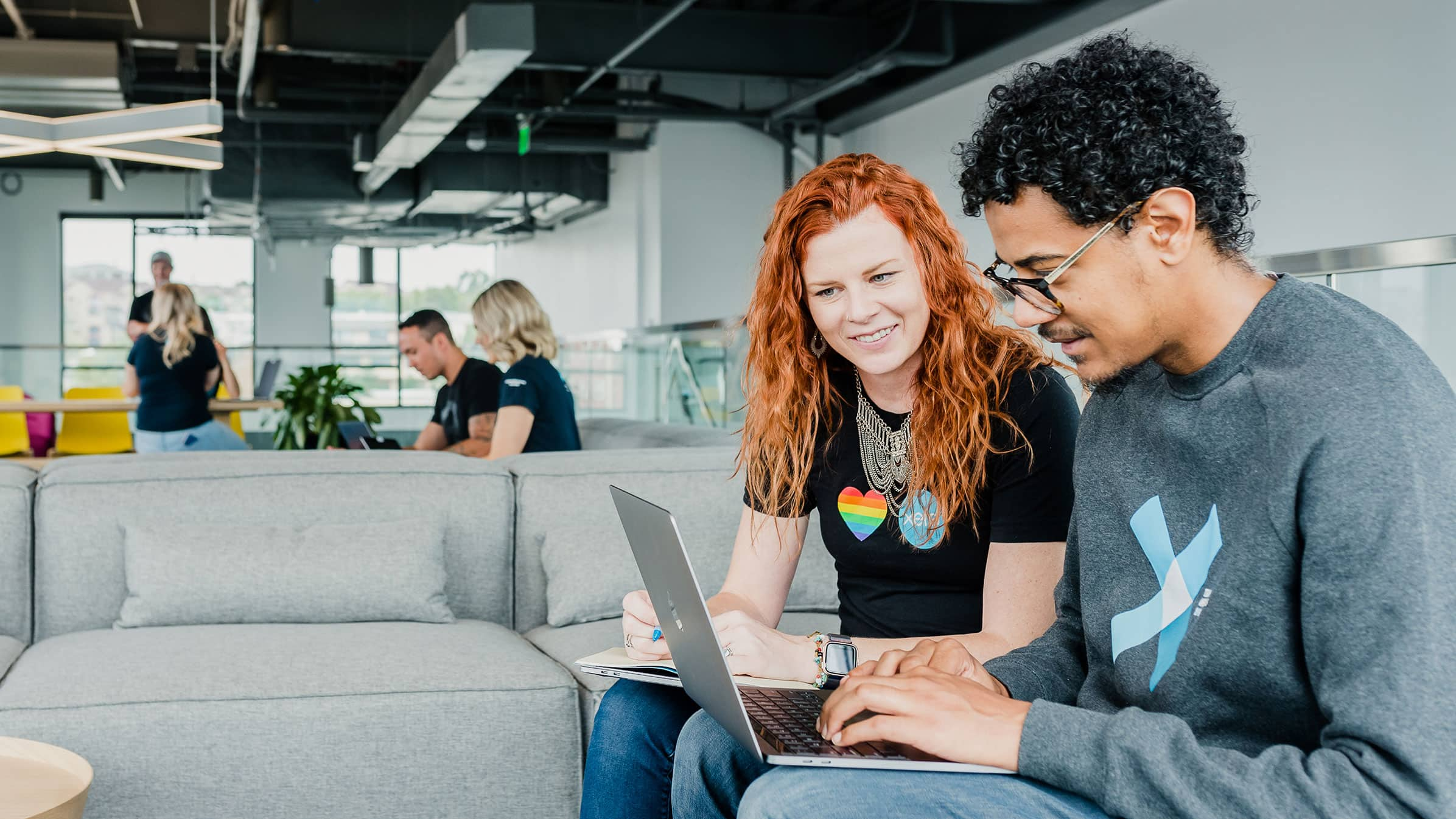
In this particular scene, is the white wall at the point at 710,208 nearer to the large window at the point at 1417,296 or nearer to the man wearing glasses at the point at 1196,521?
the large window at the point at 1417,296

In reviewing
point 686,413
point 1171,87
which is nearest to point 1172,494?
point 1171,87

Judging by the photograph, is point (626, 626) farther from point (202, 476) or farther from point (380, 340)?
point (380, 340)

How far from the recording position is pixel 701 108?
923 cm

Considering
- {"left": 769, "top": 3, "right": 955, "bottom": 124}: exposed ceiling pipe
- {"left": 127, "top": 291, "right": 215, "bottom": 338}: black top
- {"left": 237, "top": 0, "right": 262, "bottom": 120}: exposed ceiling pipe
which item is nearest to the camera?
{"left": 237, "top": 0, "right": 262, "bottom": 120}: exposed ceiling pipe

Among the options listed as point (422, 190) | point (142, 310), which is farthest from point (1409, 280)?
point (422, 190)

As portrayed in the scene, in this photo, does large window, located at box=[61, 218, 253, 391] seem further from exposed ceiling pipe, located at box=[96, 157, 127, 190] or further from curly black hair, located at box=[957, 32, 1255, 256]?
curly black hair, located at box=[957, 32, 1255, 256]

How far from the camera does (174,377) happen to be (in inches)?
229

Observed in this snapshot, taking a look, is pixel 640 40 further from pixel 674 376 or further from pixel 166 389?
pixel 166 389

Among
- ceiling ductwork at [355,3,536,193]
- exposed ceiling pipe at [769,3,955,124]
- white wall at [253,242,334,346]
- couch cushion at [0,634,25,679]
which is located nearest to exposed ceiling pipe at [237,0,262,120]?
ceiling ductwork at [355,3,536,193]

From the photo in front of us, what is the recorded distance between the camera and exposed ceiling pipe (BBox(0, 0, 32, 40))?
6.44 metres

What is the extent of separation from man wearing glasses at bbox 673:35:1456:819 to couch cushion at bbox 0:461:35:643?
2121 mm

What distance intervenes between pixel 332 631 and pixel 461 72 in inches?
165

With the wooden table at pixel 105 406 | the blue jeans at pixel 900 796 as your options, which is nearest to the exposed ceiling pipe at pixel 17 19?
the wooden table at pixel 105 406

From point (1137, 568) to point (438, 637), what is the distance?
1.66 m
